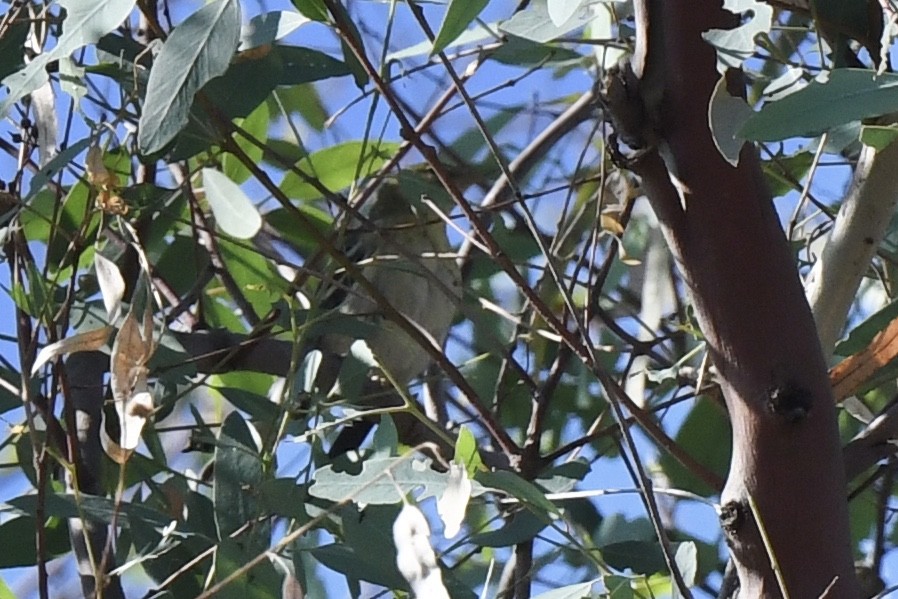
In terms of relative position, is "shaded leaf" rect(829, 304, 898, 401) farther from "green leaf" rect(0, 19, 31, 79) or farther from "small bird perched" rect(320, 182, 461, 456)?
"small bird perched" rect(320, 182, 461, 456)

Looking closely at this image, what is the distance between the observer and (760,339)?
0.75m

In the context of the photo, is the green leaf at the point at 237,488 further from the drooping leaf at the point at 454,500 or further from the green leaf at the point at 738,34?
the green leaf at the point at 738,34

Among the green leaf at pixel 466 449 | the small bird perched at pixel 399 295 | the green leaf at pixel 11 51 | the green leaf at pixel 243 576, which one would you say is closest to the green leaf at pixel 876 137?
the green leaf at pixel 466 449

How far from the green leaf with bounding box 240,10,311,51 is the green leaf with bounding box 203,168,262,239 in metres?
0.14

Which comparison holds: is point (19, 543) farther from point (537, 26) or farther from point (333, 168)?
point (537, 26)

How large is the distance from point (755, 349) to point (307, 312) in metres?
0.59

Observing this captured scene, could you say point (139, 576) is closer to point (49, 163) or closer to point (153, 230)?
point (153, 230)

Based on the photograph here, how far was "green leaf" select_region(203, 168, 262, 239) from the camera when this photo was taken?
855 millimetres

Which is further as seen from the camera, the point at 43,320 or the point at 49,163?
the point at 43,320

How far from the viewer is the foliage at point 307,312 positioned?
856 mm

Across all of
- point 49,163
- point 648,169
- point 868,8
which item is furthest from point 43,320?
point 868,8

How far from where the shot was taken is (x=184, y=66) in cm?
85

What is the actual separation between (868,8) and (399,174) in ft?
2.06

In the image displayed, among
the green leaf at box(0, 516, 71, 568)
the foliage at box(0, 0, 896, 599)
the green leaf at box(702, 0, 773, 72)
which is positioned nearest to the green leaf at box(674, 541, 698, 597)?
the foliage at box(0, 0, 896, 599)
